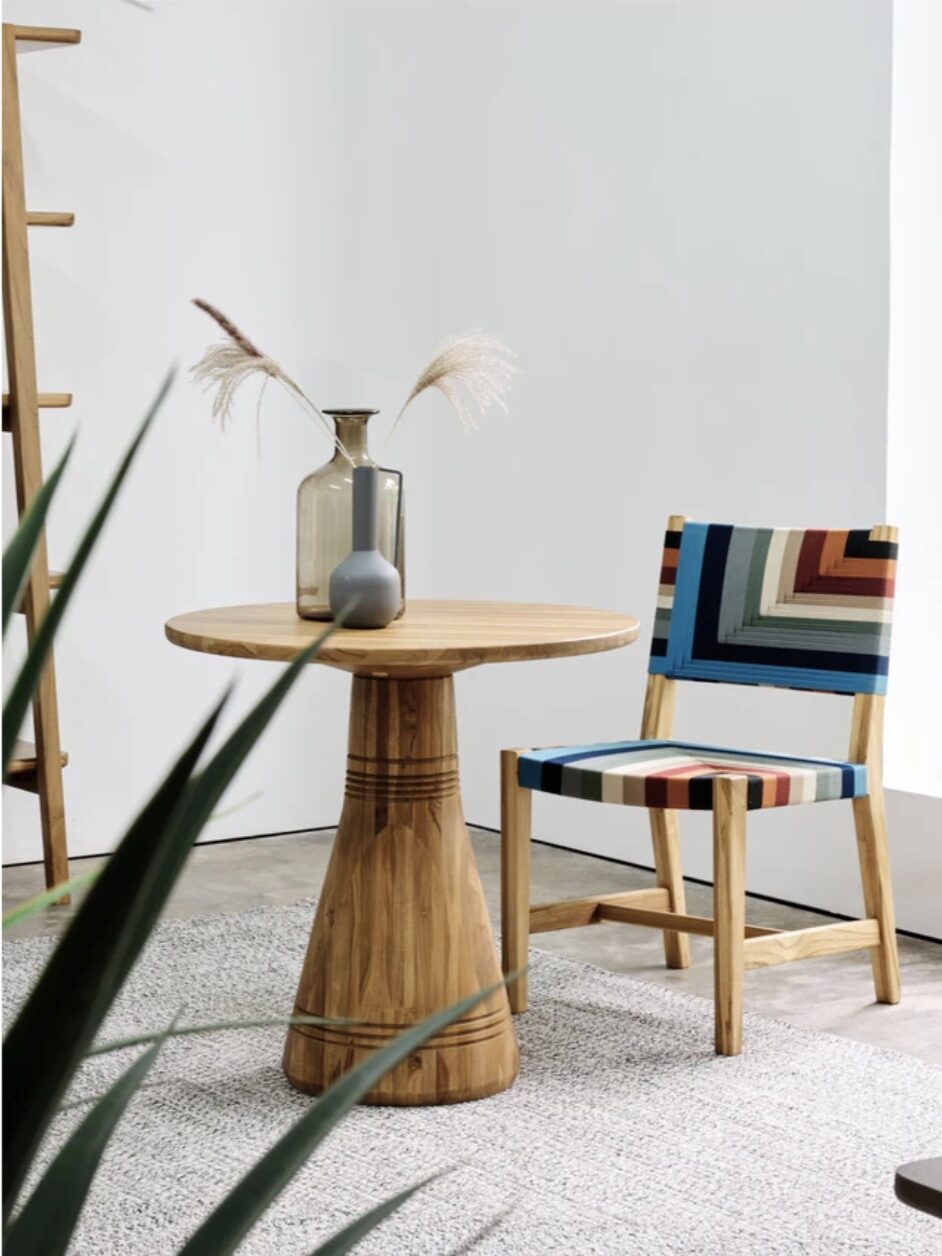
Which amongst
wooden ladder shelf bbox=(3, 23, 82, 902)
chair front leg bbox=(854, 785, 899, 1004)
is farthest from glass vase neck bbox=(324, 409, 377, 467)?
wooden ladder shelf bbox=(3, 23, 82, 902)

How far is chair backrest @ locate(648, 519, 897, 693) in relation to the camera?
278cm

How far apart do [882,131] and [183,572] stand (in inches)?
79.3

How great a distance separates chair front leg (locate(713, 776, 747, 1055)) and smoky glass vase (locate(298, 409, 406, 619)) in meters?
0.59

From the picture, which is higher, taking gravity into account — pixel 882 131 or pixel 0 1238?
pixel 882 131

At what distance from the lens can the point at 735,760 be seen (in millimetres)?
2742

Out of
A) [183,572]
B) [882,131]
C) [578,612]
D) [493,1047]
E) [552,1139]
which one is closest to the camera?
[552,1139]

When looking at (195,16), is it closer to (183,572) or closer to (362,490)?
(183,572)

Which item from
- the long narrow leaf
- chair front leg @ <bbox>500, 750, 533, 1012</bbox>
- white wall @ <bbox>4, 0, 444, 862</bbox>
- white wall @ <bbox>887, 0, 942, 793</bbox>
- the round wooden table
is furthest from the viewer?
white wall @ <bbox>4, 0, 444, 862</bbox>

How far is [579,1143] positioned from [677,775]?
604 millimetres

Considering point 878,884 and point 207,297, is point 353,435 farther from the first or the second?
point 207,297

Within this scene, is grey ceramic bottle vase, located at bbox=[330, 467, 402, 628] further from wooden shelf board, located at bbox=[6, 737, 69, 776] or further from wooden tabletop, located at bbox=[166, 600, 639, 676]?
wooden shelf board, located at bbox=[6, 737, 69, 776]

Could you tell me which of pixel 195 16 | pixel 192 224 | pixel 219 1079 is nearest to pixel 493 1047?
pixel 219 1079

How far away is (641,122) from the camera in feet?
12.9

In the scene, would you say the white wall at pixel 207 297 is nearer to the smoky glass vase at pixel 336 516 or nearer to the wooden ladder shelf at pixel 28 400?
the wooden ladder shelf at pixel 28 400
